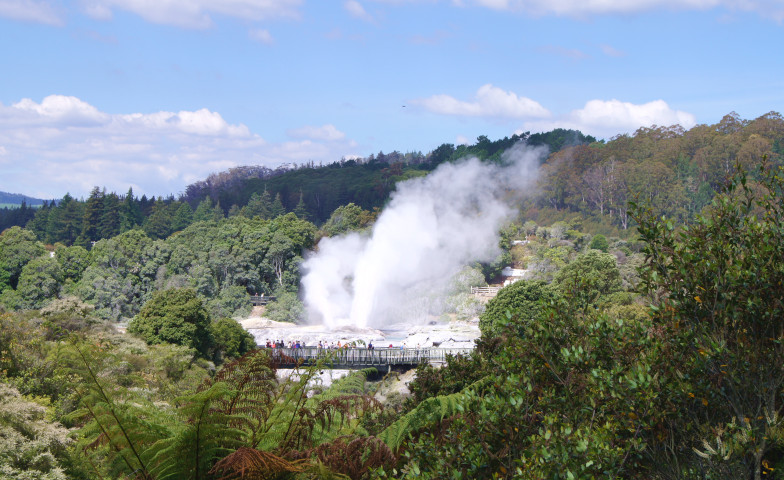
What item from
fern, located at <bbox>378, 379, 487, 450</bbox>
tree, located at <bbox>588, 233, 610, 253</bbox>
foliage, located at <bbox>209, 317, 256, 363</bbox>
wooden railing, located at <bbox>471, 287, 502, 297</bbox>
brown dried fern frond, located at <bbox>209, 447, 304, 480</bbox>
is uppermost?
brown dried fern frond, located at <bbox>209, 447, 304, 480</bbox>

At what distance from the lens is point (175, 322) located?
33000 mm

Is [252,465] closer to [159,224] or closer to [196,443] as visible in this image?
[196,443]

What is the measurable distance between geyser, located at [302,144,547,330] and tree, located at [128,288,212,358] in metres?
14.9

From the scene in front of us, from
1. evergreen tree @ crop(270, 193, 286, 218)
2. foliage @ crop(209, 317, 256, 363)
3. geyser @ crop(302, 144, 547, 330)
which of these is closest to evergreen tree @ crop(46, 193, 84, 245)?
evergreen tree @ crop(270, 193, 286, 218)

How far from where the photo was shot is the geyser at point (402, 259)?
5225 cm

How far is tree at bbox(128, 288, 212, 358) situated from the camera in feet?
107

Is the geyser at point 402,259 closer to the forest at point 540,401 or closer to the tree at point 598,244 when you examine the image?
the tree at point 598,244

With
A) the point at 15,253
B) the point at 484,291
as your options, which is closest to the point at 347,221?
the point at 484,291

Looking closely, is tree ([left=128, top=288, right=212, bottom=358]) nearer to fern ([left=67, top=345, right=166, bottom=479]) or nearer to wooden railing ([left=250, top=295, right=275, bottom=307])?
wooden railing ([left=250, top=295, right=275, bottom=307])

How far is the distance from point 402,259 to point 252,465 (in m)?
50.4

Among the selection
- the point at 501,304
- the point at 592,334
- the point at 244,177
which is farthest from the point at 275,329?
the point at 244,177

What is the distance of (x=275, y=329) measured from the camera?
44.4m

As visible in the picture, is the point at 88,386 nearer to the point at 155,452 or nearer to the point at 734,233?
the point at 155,452

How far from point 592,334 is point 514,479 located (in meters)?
2.62
